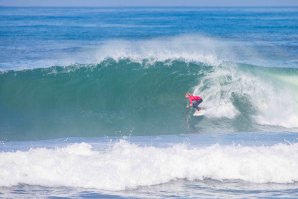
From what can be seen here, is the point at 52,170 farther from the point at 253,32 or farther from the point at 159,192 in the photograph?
the point at 253,32

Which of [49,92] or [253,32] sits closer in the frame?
[49,92]

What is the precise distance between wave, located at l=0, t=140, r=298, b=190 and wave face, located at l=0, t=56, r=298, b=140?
393 cm

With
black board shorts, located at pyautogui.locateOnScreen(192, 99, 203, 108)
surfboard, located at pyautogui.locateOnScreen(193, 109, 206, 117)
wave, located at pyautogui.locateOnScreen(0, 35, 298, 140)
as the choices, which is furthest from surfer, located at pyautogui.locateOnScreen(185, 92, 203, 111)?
wave, located at pyautogui.locateOnScreen(0, 35, 298, 140)

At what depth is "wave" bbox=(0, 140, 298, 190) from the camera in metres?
10.8

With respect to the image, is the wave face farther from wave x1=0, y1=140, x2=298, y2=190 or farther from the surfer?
wave x1=0, y1=140, x2=298, y2=190

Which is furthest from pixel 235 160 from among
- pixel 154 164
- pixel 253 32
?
pixel 253 32

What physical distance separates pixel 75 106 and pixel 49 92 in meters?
1.46

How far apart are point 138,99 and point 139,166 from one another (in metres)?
7.78

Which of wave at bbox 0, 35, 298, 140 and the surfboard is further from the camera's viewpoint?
the surfboard

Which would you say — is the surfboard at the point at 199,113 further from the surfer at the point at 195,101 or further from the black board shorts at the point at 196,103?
the black board shorts at the point at 196,103

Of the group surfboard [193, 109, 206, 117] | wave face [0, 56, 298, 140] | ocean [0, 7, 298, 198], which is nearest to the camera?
ocean [0, 7, 298, 198]

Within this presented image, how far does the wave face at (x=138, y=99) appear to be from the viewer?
16.6m

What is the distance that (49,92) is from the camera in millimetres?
19484

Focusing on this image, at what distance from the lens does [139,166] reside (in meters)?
11.2
